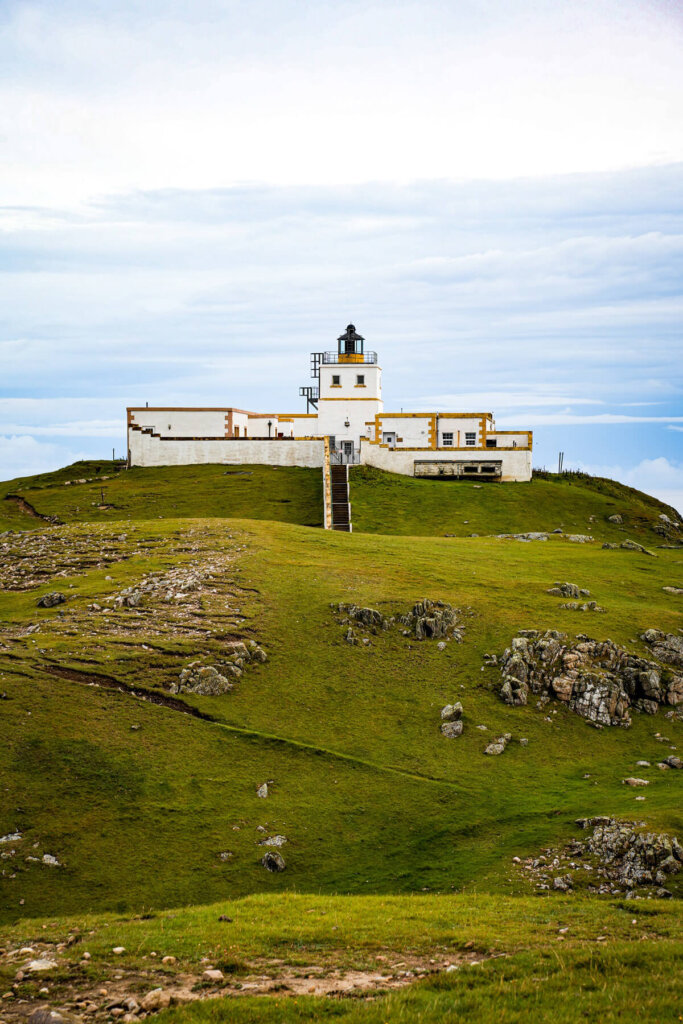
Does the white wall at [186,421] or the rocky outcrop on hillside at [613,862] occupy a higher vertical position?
the white wall at [186,421]

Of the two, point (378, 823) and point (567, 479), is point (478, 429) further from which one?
point (378, 823)

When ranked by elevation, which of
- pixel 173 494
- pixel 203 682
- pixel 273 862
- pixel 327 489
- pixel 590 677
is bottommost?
pixel 273 862

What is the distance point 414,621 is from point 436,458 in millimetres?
45620

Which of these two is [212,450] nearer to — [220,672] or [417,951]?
[220,672]

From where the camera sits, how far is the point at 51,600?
3897cm

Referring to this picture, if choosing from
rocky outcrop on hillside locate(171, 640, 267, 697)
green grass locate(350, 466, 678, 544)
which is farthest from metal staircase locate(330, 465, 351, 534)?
rocky outcrop on hillside locate(171, 640, 267, 697)

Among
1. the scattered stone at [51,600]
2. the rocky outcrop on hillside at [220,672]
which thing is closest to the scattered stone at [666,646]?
the rocky outcrop on hillside at [220,672]

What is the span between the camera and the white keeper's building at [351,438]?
267 feet

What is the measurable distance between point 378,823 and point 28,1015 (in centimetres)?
1441

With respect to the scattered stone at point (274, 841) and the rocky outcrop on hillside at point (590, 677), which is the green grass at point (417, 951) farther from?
the rocky outcrop on hillside at point (590, 677)

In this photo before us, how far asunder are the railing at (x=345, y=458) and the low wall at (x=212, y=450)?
6.11 ft

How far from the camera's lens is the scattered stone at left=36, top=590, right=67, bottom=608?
38844mm

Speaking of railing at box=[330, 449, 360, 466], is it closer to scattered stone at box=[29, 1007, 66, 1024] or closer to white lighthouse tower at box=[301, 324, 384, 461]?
white lighthouse tower at box=[301, 324, 384, 461]

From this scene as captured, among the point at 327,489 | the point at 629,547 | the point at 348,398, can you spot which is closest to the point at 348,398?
the point at 348,398
